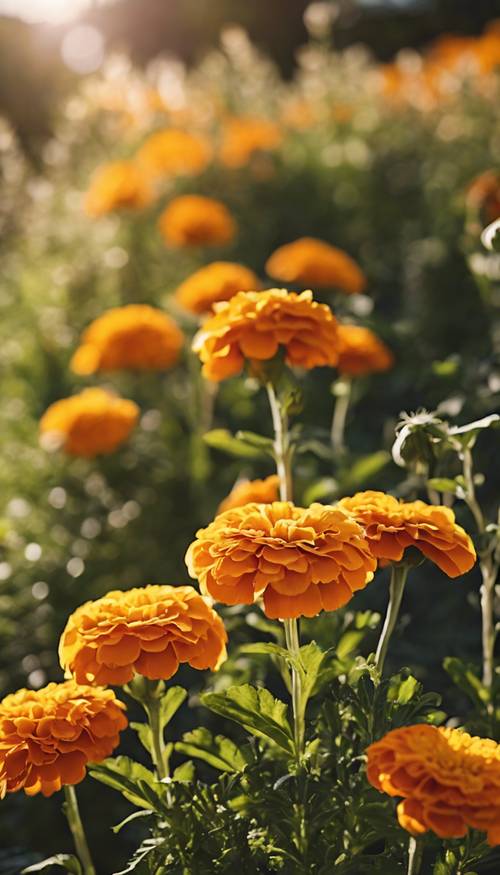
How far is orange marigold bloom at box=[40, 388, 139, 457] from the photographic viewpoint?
2479 millimetres

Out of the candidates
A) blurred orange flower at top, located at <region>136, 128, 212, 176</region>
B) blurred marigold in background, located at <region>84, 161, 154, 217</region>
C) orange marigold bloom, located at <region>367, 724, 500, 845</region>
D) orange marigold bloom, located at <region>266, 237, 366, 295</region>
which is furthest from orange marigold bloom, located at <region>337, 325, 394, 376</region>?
blurred orange flower at top, located at <region>136, 128, 212, 176</region>

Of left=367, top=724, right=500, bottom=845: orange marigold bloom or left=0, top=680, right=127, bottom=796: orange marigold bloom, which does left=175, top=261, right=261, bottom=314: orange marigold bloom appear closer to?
left=0, top=680, right=127, bottom=796: orange marigold bloom

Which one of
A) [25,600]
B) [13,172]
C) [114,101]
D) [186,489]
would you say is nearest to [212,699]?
[25,600]

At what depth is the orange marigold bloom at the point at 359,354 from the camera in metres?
2.19

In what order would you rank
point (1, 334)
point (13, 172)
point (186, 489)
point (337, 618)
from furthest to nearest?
point (13, 172) < point (1, 334) < point (186, 489) < point (337, 618)

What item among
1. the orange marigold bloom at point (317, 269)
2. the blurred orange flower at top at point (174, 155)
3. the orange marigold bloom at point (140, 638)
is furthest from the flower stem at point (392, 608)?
the blurred orange flower at top at point (174, 155)

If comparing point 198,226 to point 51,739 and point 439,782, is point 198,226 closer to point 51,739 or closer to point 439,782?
point 51,739

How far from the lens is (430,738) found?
1.06 meters

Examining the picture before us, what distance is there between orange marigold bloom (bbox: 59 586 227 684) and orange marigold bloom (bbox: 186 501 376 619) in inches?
2.6

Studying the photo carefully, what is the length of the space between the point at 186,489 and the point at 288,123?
9.39 ft

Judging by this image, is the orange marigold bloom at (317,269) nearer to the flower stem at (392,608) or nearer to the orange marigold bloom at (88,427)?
the orange marigold bloom at (88,427)

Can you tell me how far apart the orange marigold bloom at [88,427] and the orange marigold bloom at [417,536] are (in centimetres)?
132

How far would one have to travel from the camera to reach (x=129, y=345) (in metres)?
2.57

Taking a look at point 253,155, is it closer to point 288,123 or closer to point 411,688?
point 288,123
